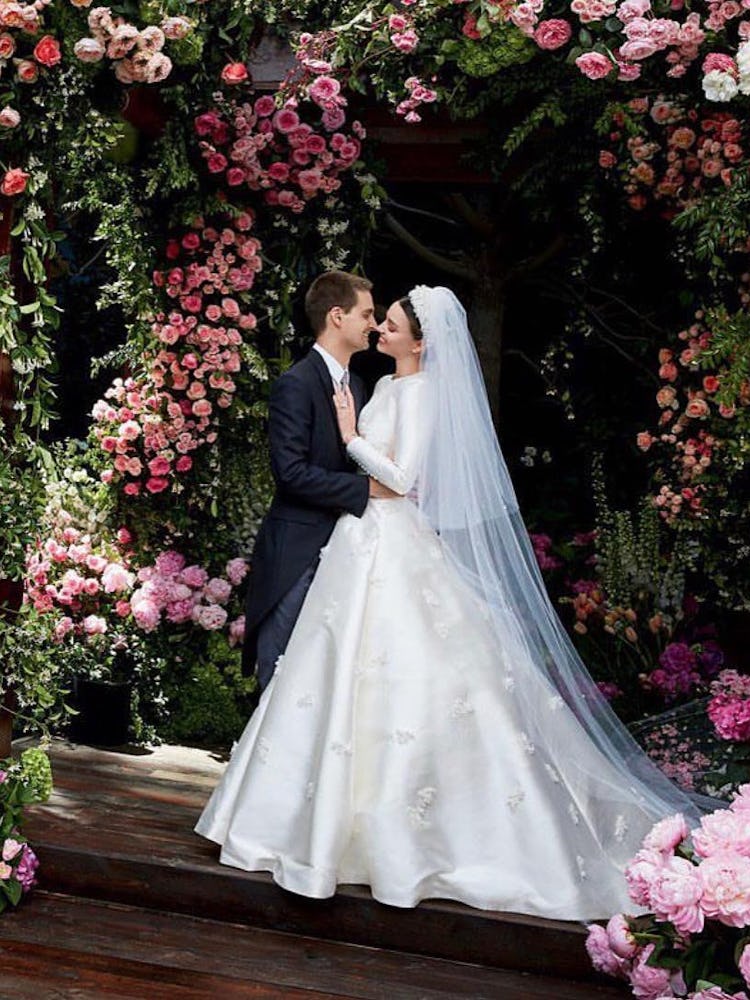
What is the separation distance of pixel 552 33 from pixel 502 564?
1.61 m

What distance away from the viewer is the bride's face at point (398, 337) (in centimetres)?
419

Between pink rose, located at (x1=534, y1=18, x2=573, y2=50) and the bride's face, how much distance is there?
0.91 metres

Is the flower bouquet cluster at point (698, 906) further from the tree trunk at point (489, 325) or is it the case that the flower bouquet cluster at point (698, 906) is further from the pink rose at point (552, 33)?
the tree trunk at point (489, 325)

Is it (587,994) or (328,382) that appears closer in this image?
(587,994)

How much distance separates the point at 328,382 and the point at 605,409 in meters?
2.62

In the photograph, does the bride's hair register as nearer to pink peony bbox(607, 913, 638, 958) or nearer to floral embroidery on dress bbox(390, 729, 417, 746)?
floral embroidery on dress bbox(390, 729, 417, 746)

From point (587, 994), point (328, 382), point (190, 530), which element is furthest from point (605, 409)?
point (587, 994)

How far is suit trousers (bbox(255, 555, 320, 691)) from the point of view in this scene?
4230 mm

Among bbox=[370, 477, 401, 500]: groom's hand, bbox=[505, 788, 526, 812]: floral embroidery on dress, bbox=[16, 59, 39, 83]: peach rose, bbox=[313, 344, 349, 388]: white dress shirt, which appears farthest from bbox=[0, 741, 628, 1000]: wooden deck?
bbox=[16, 59, 39, 83]: peach rose

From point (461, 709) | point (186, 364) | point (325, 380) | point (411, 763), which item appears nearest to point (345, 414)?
point (325, 380)

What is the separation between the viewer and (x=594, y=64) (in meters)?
3.85

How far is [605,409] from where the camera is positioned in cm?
659

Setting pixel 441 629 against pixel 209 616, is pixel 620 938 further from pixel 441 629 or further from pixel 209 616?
pixel 209 616

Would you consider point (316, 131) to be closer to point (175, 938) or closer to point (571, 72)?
point (571, 72)
